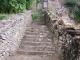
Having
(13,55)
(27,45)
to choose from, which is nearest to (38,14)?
(27,45)

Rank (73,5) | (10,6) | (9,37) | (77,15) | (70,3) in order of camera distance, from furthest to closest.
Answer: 1. (73,5)
2. (70,3)
3. (77,15)
4. (10,6)
5. (9,37)

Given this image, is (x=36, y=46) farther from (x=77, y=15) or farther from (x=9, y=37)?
(x=77, y=15)

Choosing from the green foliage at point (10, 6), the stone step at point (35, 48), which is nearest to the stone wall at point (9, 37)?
the stone step at point (35, 48)

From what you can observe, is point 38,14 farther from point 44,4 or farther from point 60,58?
point 60,58

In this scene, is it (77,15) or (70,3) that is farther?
(70,3)

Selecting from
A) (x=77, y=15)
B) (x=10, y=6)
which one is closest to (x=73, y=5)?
(x=77, y=15)

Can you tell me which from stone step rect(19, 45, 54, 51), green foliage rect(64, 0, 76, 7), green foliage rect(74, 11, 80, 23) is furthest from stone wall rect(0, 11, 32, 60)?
green foliage rect(64, 0, 76, 7)

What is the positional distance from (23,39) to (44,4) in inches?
275

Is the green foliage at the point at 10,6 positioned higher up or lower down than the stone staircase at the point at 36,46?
higher up

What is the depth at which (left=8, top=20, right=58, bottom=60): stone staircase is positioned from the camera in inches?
360

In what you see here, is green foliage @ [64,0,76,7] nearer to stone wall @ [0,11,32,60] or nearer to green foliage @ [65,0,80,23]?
green foliage @ [65,0,80,23]

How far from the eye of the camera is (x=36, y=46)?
33.2ft

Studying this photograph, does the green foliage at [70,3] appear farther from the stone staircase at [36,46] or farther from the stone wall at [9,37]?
the stone wall at [9,37]

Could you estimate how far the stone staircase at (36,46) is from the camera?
30.0ft
